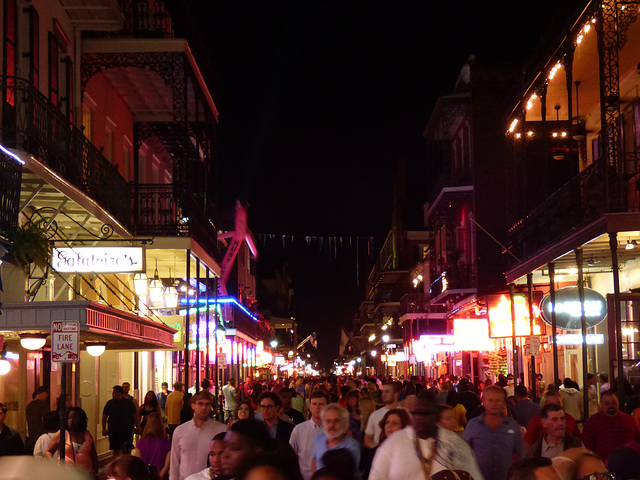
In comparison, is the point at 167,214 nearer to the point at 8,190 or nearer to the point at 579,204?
the point at 8,190

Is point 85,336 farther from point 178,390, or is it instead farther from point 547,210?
point 547,210

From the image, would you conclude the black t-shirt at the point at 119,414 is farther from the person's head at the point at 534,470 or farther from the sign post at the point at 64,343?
the person's head at the point at 534,470

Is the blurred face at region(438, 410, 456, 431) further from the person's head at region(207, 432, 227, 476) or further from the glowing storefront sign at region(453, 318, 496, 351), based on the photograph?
the glowing storefront sign at region(453, 318, 496, 351)

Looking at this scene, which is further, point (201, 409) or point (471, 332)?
point (471, 332)

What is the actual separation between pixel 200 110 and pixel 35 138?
13005 millimetres

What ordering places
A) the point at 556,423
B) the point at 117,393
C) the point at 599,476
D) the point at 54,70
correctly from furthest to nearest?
the point at 117,393, the point at 54,70, the point at 556,423, the point at 599,476

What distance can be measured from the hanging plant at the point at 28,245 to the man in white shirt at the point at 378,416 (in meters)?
5.90

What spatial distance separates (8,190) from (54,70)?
653 centimetres

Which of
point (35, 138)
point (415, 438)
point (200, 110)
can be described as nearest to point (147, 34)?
point (200, 110)

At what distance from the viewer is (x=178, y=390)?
73.9 ft

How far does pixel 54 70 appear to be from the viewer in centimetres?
1966

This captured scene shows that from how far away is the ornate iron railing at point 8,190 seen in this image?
13586 mm

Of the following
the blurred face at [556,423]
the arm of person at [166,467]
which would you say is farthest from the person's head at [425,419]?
the arm of person at [166,467]

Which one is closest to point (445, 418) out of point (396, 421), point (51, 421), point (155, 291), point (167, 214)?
point (396, 421)
